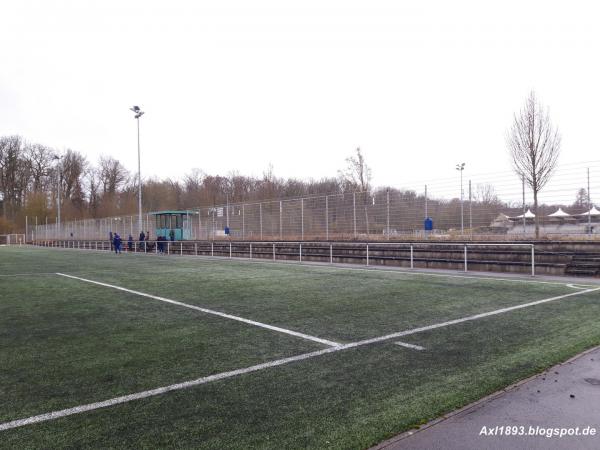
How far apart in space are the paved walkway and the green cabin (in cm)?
3075

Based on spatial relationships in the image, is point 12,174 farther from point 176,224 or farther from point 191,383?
point 191,383

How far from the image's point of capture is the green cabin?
3253 cm

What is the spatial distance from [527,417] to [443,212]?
49.1ft

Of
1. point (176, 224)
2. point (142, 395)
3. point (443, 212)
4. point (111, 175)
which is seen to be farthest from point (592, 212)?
point (111, 175)

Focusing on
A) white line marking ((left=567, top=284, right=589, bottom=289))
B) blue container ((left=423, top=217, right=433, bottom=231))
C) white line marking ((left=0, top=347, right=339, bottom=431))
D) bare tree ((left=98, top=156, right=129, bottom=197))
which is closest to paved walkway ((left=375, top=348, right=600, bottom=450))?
white line marking ((left=0, top=347, right=339, bottom=431))

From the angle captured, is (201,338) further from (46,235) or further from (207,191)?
(46,235)

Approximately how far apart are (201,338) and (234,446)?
2.62 m

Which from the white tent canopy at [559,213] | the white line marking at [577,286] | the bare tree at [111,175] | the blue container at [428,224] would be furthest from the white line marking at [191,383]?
the bare tree at [111,175]

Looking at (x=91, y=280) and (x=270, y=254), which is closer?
(x=91, y=280)

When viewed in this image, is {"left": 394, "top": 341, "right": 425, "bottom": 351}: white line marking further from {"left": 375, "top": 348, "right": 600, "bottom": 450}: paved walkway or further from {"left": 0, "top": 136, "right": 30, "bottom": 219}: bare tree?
{"left": 0, "top": 136, "right": 30, "bottom": 219}: bare tree

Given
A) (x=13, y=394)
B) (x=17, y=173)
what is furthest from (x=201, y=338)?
(x=17, y=173)

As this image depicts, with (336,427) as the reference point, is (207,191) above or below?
above

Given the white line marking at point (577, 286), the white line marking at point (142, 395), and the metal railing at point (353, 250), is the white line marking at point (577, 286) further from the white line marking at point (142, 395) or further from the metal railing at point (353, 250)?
the white line marking at point (142, 395)

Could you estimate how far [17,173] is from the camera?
61156 mm
